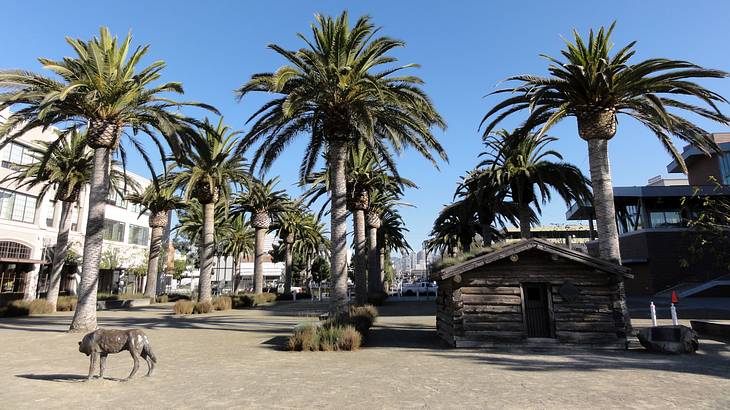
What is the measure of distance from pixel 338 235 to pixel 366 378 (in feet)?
26.2

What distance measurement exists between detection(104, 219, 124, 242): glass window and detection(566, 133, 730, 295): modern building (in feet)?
153

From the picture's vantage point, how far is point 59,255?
926 inches

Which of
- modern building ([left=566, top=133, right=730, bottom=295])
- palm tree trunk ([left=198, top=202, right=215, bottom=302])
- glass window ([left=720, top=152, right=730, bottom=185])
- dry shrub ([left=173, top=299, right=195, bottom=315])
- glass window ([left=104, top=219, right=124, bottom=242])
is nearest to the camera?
dry shrub ([left=173, top=299, right=195, bottom=315])

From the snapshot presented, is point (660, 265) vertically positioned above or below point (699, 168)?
below

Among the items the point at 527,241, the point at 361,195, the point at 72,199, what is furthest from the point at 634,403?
the point at 72,199

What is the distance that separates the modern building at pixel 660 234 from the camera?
34.7 metres

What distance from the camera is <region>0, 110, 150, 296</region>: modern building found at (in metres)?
32.0

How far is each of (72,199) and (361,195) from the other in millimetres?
17358

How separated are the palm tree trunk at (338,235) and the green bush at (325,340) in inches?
106

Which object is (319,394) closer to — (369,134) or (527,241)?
(527,241)

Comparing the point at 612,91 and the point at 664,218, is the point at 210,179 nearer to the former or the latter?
the point at 612,91

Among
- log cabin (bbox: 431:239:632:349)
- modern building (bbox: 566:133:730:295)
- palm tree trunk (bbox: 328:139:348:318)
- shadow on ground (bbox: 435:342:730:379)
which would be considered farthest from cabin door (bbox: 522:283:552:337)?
modern building (bbox: 566:133:730:295)

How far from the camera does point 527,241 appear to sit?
12438mm

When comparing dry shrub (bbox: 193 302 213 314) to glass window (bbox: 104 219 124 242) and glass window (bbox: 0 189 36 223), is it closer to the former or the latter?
glass window (bbox: 0 189 36 223)
